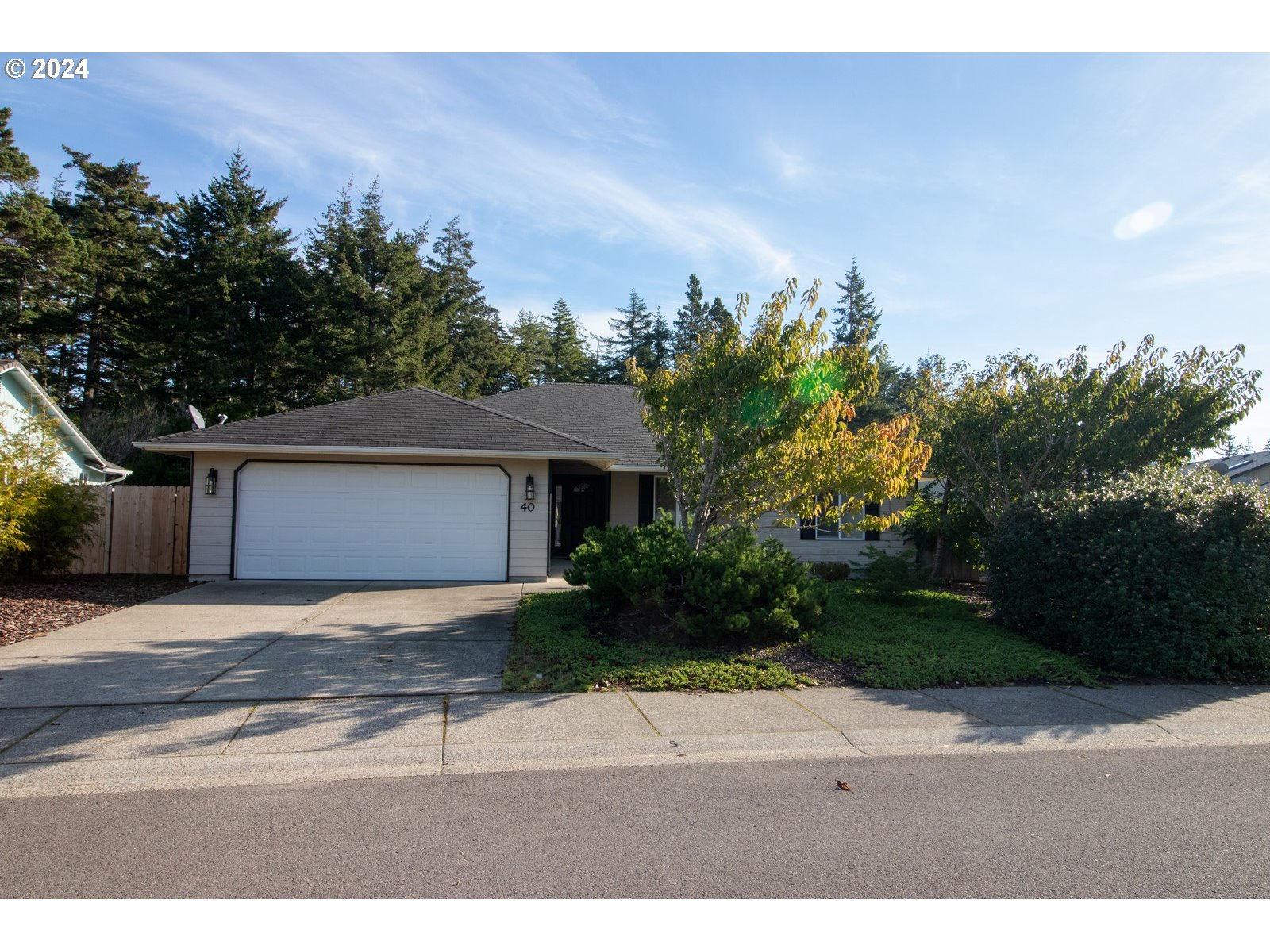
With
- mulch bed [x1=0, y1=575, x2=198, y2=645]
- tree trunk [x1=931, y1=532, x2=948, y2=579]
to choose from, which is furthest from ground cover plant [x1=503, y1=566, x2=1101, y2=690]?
tree trunk [x1=931, y1=532, x2=948, y2=579]

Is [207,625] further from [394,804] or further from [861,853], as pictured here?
[861,853]

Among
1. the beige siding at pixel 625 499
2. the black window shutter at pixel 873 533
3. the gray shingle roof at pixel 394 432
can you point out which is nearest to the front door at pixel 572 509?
the beige siding at pixel 625 499

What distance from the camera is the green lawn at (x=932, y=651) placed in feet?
24.7

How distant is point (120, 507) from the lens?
15.6 metres

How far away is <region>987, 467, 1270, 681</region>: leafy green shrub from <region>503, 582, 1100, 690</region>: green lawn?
47 cm

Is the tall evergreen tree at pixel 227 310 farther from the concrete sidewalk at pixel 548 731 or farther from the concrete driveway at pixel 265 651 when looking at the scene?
the concrete sidewalk at pixel 548 731

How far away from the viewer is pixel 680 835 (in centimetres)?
408

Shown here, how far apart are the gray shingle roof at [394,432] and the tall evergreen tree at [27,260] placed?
16.8 m

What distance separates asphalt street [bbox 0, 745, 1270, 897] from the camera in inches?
138

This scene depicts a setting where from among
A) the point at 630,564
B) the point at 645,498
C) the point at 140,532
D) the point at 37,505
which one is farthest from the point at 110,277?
the point at 630,564

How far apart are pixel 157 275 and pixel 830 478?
30.5 m

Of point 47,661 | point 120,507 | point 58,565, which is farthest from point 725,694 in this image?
point 120,507

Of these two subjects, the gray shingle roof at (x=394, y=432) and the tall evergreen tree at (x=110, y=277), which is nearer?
the gray shingle roof at (x=394, y=432)

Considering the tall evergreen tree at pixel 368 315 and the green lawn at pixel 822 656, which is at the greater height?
the tall evergreen tree at pixel 368 315
